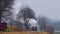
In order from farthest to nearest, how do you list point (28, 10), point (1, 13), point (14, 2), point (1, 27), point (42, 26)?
point (28, 10) < point (14, 2) < point (1, 13) < point (42, 26) < point (1, 27)

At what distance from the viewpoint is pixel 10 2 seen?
24609mm

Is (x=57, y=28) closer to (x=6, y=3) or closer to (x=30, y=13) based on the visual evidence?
(x=6, y=3)

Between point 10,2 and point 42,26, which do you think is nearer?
point 42,26

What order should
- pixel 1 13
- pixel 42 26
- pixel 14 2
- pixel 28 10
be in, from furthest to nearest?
pixel 28 10 → pixel 14 2 → pixel 1 13 → pixel 42 26

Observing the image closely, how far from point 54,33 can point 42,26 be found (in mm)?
3725

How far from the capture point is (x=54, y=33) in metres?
15.4

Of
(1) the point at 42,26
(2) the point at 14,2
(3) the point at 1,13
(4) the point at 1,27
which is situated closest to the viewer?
(4) the point at 1,27

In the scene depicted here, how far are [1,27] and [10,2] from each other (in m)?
9.60

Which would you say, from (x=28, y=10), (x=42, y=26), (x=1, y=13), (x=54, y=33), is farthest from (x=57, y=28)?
(x=28, y=10)

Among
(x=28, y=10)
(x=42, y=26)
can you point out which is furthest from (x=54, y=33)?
(x=28, y=10)

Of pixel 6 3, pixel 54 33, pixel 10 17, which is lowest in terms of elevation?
pixel 54 33

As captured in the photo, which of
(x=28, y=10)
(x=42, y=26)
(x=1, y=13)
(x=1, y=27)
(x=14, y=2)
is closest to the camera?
(x=1, y=27)

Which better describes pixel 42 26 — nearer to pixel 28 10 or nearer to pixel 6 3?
pixel 6 3

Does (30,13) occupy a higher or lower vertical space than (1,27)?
higher
